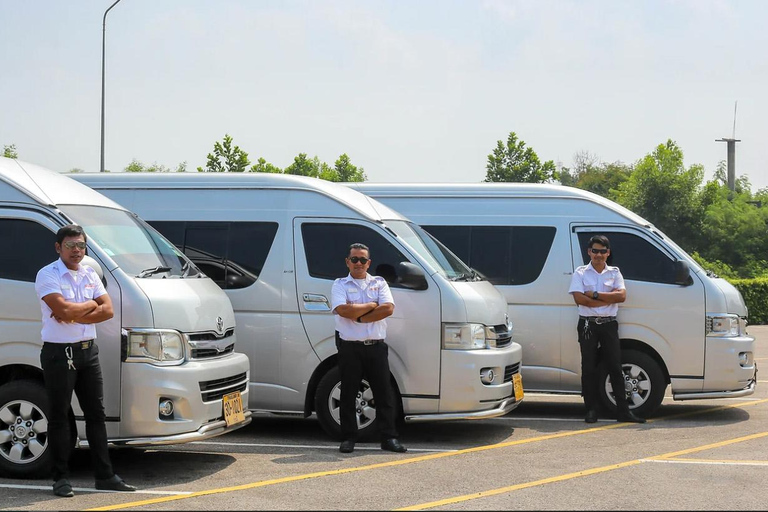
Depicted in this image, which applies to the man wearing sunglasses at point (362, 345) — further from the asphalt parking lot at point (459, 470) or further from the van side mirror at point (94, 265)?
the van side mirror at point (94, 265)

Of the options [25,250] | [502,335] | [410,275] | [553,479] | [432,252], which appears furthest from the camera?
[432,252]

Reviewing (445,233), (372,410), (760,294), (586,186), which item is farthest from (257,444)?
(586,186)

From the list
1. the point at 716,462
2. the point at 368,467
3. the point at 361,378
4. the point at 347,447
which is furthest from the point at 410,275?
the point at 716,462

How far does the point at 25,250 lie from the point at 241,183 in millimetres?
2923

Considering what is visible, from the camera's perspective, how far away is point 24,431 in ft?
25.4

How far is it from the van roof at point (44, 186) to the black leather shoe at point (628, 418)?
18.5 ft

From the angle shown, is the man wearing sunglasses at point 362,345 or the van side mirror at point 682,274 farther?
the van side mirror at point 682,274

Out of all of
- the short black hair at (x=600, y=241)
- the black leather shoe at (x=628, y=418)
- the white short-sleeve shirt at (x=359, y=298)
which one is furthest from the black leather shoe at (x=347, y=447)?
the short black hair at (x=600, y=241)

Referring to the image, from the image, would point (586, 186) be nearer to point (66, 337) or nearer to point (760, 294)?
point (760, 294)

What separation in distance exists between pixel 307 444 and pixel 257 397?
70 cm

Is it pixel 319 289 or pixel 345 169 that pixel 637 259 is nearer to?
pixel 319 289

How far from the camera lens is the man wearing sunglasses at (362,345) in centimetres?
911

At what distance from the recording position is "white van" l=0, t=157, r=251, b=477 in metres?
7.72

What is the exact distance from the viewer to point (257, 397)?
1002 cm
